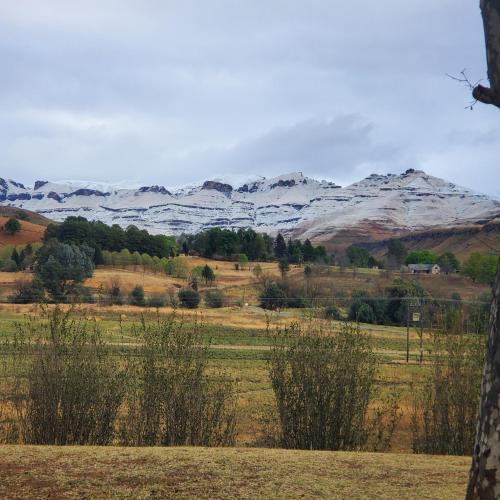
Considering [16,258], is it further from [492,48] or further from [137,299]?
[492,48]

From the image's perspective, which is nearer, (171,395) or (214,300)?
(171,395)

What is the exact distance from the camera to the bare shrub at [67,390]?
11055mm

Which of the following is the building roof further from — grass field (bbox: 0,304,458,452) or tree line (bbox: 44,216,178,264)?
grass field (bbox: 0,304,458,452)

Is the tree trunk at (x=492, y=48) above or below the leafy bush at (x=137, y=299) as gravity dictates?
above

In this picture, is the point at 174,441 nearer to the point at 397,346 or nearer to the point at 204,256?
the point at 397,346

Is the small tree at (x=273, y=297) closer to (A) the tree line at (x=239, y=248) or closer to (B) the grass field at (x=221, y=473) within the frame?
(B) the grass field at (x=221, y=473)

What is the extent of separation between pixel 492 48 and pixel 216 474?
5413 millimetres

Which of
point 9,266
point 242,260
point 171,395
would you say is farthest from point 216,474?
point 242,260

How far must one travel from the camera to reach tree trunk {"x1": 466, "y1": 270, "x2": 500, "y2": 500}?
4273 mm

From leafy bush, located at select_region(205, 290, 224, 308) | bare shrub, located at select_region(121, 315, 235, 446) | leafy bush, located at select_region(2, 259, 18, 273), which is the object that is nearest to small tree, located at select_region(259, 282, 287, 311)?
leafy bush, located at select_region(205, 290, 224, 308)

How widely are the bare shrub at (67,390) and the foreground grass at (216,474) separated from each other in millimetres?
1340

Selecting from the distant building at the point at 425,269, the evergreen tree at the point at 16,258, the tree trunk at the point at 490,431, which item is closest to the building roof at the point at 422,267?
the distant building at the point at 425,269

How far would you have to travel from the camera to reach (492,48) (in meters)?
4.70

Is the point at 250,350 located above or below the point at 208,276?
below
